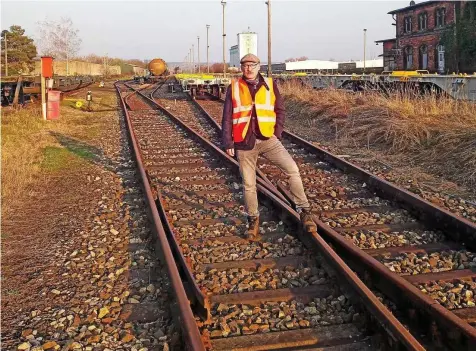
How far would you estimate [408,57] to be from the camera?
51312mm

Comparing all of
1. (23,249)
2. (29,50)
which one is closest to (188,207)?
(23,249)

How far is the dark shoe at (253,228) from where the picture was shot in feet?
16.7

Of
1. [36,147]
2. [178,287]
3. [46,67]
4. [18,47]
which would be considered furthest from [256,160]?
[18,47]

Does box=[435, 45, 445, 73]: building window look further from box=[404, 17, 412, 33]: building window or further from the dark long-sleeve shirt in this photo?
the dark long-sleeve shirt

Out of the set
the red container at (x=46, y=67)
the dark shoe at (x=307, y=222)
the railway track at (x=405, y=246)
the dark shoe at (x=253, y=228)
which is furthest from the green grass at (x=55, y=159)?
the red container at (x=46, y=67)

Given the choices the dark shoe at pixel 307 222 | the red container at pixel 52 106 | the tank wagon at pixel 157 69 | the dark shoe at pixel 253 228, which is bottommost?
the dark shoe at pixel 253 228

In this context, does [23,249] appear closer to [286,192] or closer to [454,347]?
[286,192]

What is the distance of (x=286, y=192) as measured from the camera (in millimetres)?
6434

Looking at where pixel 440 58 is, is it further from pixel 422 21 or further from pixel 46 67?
pixel 46 67

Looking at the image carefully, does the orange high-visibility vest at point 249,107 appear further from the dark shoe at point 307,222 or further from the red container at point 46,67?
the red container at point 46,67

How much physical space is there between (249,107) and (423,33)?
48.6 m

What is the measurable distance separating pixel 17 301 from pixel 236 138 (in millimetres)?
2548

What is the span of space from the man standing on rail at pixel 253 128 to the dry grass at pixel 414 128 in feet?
11.7

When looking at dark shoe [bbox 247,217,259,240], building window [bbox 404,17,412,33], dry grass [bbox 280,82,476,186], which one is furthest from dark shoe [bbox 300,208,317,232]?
building window [bbox 404,17,412,33]
